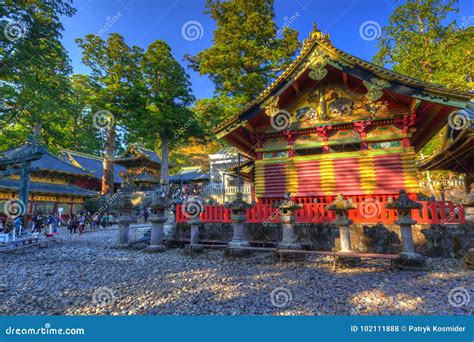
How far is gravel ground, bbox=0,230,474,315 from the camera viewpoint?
4.41m

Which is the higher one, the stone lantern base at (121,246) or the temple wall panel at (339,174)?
the temple wall panel at (339,174)

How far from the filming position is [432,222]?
8.36 metres

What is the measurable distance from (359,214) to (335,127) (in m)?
4.57

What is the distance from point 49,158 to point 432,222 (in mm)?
35110

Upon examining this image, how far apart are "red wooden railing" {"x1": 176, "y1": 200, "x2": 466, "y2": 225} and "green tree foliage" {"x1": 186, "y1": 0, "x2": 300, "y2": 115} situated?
12790 mm

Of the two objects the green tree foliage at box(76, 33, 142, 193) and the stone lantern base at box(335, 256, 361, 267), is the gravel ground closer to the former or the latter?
the stone lantern base at box(335, 256, 361, 267)

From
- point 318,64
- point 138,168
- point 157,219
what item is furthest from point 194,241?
point 138,168

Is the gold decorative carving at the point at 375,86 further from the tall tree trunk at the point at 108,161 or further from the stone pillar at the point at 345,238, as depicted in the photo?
the tall tree trunk at the point at 108,161

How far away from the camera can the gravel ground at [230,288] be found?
14.5 ft

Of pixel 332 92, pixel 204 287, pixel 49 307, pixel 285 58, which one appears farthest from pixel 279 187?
pixel 285 58

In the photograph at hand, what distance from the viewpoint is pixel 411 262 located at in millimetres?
6938

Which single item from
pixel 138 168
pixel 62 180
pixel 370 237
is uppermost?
pixel 138 168

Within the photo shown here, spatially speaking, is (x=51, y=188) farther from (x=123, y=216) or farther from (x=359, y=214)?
(x=359, y=214)

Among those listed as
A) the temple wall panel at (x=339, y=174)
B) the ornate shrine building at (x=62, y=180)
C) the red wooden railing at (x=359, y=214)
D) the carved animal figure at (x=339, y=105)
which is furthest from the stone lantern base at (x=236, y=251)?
the ornate shrine building at (x=62, y=180)
